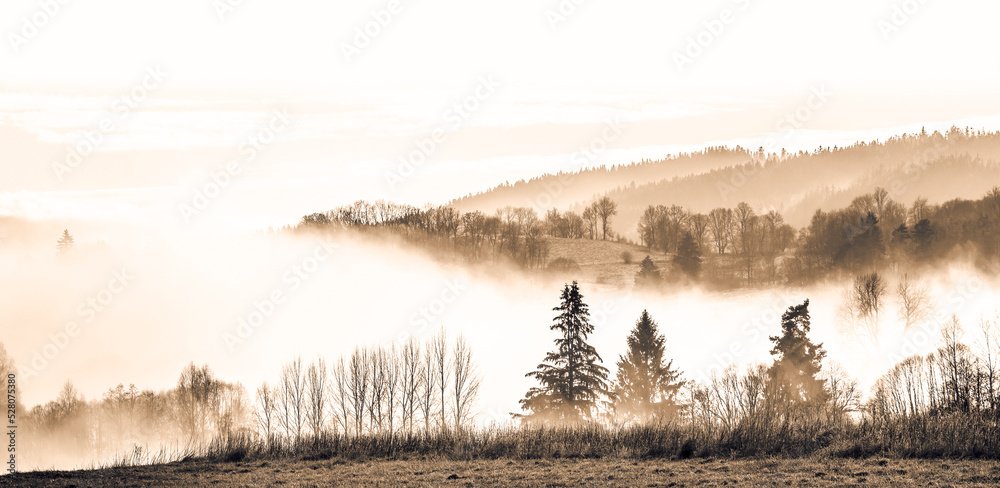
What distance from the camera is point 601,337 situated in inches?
5837

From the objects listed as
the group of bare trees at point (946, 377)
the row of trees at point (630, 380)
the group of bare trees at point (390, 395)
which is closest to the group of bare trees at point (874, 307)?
the group of bare trees at point (946, 377)

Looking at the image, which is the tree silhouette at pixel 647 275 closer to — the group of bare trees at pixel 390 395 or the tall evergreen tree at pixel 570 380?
the group of bare trees at pixel 390 395

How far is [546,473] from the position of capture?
81.0 ft

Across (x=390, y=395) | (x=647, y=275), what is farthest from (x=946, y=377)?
(x=647, y=275)

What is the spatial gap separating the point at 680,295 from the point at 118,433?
106 metres

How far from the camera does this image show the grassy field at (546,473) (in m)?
22.4

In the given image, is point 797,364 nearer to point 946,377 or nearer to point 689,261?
point 946,377

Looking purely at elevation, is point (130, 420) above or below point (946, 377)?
below

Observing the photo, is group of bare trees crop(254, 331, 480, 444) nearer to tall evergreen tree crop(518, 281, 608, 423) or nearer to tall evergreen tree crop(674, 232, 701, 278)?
tall evergreen tree crop(518, 281, 608, 423)

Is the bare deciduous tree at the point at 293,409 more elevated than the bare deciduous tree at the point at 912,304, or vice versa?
the bare deciduous tree at the point at 912,304

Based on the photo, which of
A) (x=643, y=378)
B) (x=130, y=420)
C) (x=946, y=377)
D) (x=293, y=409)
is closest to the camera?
(x=643, y=378)

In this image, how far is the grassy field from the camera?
73.6 ft

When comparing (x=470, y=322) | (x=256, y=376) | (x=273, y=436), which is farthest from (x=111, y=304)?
(x=273, y=436)

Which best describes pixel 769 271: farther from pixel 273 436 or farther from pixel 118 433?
pixel 273 436
